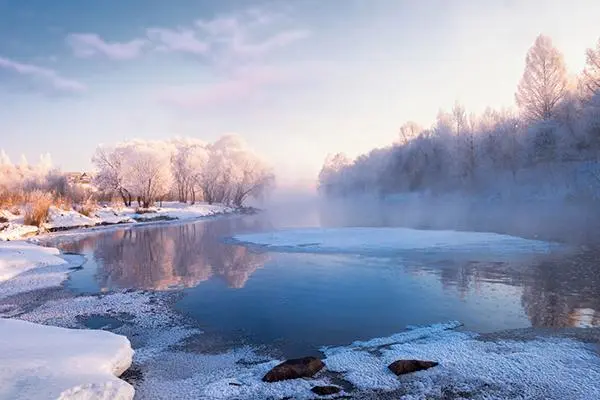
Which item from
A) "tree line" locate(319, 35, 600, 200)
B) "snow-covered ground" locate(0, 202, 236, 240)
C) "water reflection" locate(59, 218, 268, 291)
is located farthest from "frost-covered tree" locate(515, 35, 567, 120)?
"water reflection" locate(59, 218, 268, 291)

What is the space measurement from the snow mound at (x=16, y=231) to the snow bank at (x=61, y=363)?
22.8 meters

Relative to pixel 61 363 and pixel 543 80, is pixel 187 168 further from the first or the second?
pixel 61 363

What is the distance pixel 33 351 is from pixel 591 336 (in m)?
8.90

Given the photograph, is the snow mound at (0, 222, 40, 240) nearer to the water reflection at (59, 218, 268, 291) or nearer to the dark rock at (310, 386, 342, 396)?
the water reflection at (59, 218, 268, 291)

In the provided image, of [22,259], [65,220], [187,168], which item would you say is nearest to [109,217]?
[65,220]

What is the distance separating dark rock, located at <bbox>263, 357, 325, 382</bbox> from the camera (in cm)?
576

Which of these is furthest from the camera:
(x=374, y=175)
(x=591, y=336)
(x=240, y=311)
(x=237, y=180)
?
(x=374, y=175)

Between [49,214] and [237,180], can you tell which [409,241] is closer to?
[49,214]

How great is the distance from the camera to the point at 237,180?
265 feet

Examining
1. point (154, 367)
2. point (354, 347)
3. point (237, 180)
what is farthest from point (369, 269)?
point (237, 180)

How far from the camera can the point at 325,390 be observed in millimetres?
5363

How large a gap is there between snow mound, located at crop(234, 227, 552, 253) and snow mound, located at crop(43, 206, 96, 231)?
20298mm

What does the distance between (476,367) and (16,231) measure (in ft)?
102

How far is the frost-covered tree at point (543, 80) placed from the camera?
172ft
